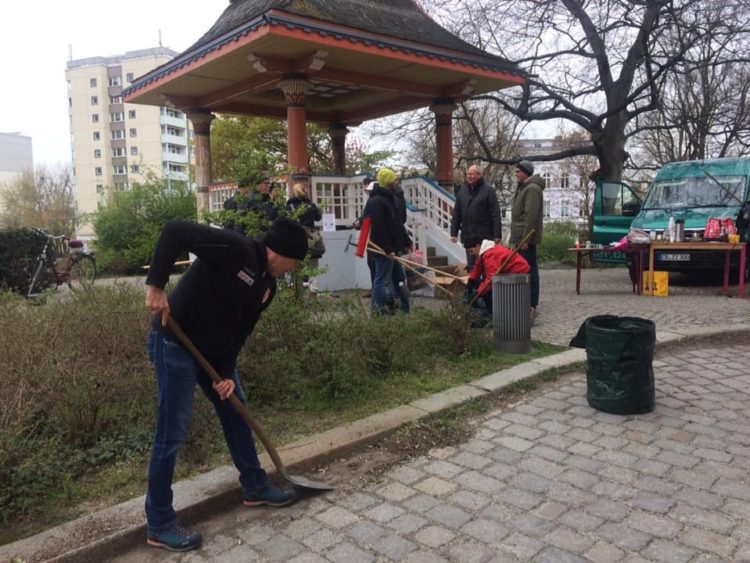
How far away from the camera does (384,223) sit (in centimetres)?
707

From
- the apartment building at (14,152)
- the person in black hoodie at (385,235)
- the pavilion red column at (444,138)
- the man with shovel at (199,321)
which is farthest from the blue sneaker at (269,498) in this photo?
the apartment building at (14,152)

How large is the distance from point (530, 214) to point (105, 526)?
5602 mm

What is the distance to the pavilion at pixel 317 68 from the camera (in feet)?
29.1

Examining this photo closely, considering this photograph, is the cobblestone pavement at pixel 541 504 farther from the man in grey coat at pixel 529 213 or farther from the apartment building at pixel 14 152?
the apartment building at pixel 14 152

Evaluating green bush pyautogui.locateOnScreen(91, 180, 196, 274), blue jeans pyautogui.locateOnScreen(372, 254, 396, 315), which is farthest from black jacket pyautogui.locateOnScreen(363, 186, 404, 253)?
green bush pyautogui.locateOnScreen(91, 180, 196, 274)

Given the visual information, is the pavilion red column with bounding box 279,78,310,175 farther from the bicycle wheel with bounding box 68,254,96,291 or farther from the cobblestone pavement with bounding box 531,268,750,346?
the bicycle wheel with bounding box 68,254,96,291

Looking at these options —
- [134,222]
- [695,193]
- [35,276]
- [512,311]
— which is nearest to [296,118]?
[35,276]

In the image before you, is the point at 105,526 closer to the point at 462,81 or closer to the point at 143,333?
the point at 143,333

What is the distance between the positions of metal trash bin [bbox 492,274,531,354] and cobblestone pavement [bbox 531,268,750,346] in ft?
2.56

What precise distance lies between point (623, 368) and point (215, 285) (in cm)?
302

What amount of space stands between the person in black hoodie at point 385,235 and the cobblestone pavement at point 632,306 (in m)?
1.75

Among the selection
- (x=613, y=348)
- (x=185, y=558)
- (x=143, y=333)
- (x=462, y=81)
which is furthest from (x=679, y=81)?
(x=185, y=558)

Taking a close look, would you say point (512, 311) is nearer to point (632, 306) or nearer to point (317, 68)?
point (632, 306)

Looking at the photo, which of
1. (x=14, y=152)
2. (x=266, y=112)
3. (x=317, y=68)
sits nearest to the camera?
(x=317, y=68)
